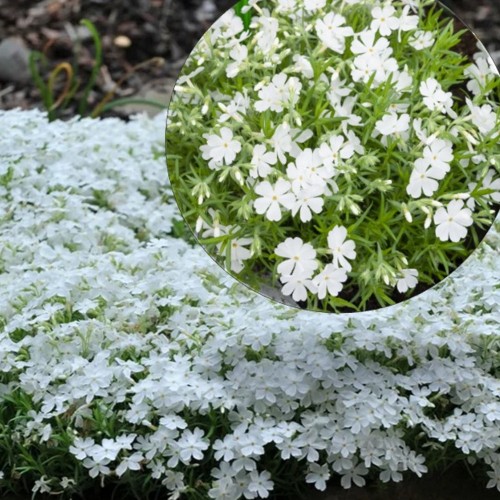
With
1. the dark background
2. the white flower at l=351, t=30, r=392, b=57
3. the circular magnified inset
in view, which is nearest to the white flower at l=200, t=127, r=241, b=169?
the circular magnified inset

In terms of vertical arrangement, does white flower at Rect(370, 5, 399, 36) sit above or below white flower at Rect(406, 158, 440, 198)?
above

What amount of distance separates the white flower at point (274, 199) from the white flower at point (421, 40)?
0.46 metres

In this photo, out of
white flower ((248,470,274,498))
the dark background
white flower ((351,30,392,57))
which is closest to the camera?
white flower ((248,470,274,498))

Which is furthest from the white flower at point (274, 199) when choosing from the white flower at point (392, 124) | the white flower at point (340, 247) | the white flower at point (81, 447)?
the white flower at point (81, 447)

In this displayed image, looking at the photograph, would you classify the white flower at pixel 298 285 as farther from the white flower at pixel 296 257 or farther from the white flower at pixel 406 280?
the white flower at pixel 406 280

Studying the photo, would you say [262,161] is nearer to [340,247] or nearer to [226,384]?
[340,247]

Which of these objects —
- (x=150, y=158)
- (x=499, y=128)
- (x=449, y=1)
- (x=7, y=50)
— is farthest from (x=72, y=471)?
(x=449, y=1)

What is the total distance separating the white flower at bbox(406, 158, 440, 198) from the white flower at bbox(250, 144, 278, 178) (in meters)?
0.30

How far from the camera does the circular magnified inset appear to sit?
2.28 metres

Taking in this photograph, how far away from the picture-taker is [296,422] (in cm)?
225

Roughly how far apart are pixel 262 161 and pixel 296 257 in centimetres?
22

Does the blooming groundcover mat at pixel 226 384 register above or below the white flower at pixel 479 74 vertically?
below

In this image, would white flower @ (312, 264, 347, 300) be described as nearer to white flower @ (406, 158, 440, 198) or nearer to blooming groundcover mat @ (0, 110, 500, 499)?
blooming groundcover mat @ (0, 110, 500, 499)

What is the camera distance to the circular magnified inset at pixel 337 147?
7.48ft
